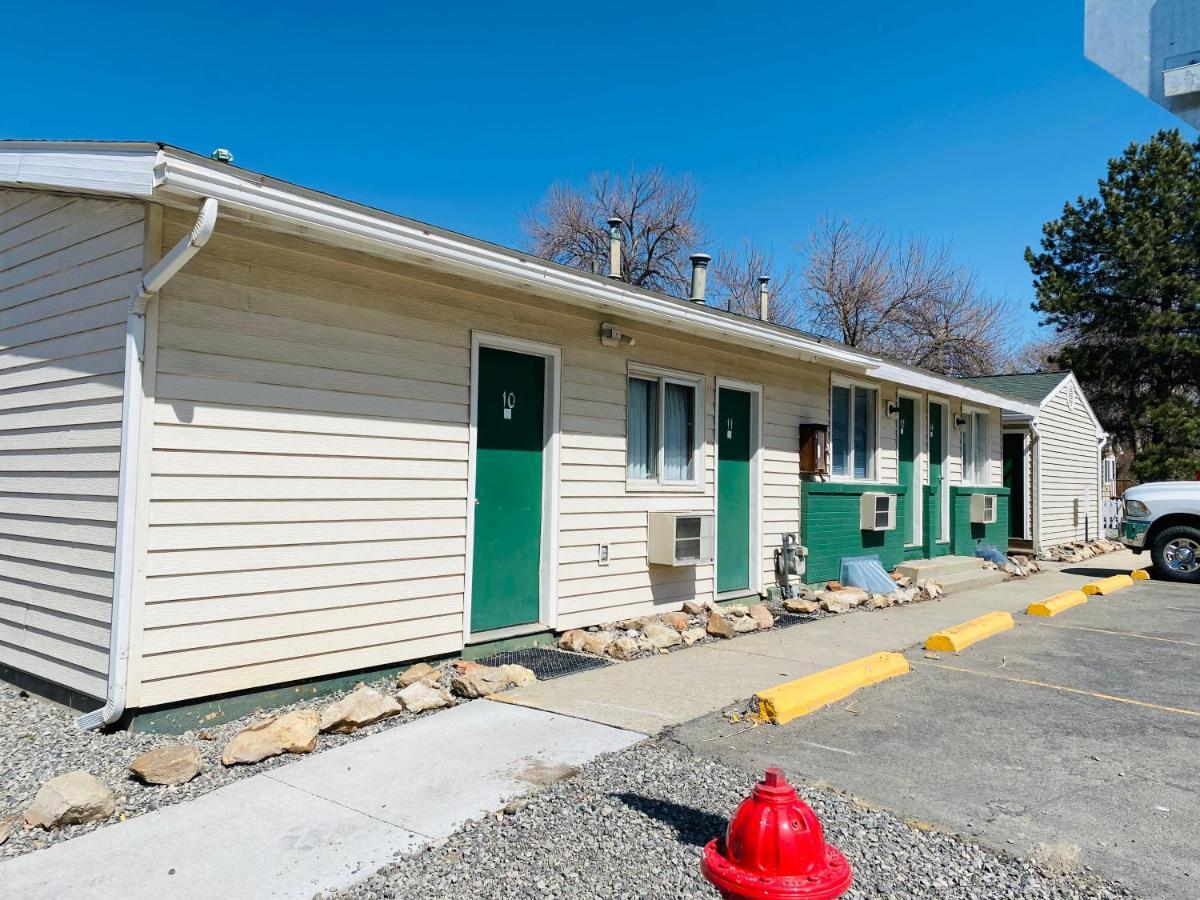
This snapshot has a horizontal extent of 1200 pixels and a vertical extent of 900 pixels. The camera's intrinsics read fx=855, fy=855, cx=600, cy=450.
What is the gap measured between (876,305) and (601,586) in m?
21.4

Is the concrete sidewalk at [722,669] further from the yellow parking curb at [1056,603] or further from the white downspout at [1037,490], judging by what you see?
the white downspout at [1037,490]

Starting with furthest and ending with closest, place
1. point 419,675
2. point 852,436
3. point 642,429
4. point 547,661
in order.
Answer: point 852,436
point 642,429
point 547,661
point 419,675

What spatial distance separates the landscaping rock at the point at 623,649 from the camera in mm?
6156

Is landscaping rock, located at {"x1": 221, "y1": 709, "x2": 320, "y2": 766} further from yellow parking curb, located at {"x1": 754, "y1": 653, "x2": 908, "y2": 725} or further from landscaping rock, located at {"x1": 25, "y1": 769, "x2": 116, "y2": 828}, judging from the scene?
yellow parking curb, located at {"x1": 754, "y1": 653, "x2": 908, "y2": 725}

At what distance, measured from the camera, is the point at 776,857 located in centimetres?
265

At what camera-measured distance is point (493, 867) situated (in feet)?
9.68

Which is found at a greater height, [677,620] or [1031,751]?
[677,620]

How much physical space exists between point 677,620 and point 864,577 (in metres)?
3.70

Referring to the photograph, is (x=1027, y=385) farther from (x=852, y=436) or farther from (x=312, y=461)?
(x=312, y=461)

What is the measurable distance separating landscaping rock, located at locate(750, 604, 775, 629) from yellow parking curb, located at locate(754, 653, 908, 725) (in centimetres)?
149

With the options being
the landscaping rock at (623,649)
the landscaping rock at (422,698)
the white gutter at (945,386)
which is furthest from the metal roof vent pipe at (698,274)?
the landscaping rock at (422,698)

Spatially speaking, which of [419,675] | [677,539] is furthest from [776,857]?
[677,539]

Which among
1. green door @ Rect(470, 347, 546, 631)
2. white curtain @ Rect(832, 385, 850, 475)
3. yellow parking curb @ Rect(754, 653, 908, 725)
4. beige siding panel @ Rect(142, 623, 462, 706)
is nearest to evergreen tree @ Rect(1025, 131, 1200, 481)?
white curtain @ Rect(832, 385, 850, 475)

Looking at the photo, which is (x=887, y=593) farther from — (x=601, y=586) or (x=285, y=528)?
(x=285, y=528)
